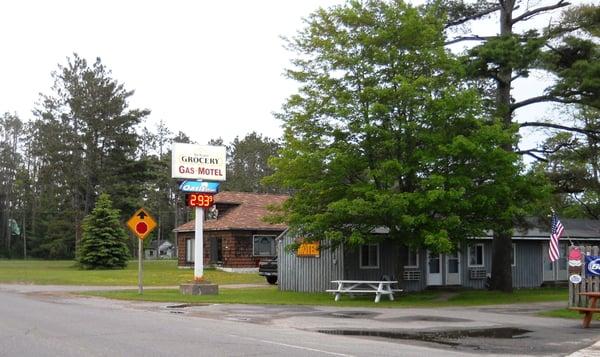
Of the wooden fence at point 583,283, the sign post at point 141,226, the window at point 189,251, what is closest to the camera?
the wooden fence at point 583,283

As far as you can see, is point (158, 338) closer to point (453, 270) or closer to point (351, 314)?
point (351, 314)

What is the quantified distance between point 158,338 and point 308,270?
17952 mm

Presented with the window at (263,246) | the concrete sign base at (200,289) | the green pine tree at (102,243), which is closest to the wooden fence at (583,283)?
the concrete sign base at (200,289)

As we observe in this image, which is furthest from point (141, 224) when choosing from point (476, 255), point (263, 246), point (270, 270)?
point (263, 246)

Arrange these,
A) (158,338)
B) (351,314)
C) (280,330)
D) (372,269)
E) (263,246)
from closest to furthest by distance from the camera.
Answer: (158,338), (280,330), (351,314), (372,269), (263,246)

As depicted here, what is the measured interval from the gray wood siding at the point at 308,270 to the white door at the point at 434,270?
5.13 m

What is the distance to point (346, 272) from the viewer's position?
2962 centimetres

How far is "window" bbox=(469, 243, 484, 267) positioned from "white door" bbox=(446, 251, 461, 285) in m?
0.95

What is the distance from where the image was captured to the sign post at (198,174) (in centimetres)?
2794

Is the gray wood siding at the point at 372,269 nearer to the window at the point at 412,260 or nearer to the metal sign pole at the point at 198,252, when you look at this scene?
the window at the point at 412,260

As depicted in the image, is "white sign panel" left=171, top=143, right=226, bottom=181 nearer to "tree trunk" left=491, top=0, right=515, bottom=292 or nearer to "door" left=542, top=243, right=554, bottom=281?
"tree trunk" left=491, top=0, right=515, bottom=292

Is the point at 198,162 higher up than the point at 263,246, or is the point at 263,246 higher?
the point at 198,162

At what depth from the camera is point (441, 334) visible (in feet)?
50.3

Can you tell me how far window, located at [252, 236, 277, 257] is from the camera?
4822 cm
